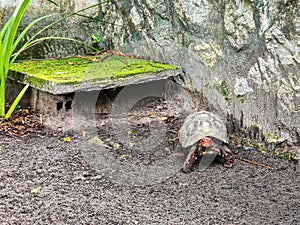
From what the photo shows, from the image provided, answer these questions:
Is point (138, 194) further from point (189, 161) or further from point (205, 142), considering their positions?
point (205, 142)

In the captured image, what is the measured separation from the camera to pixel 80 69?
12.5 ft

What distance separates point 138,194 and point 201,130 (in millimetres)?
697

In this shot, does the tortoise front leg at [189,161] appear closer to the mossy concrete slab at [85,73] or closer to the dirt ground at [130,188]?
the dirt ground at [130,188]

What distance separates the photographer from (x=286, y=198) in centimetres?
261

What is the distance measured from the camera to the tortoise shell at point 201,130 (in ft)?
10.2

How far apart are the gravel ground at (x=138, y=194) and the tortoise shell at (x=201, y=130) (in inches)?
7.9

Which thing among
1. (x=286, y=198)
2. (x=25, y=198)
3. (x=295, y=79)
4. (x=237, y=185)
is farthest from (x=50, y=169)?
(x=295, y=79)

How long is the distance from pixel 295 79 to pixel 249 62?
39cm

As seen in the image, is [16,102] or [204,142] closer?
[204,142]

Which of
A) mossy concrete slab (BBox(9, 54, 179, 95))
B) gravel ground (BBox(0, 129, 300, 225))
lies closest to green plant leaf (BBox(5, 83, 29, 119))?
mossy concrete slab (BBox(9, 54, 179, 95))

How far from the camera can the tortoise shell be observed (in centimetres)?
312

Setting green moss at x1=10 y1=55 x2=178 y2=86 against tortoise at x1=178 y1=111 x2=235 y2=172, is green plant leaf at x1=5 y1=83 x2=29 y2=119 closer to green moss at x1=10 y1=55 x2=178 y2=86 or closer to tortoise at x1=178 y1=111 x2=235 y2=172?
green moss at x1=10 y1=55 x2=178 y2=86

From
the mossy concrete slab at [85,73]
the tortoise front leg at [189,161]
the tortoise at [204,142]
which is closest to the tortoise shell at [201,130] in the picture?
the tortoise at [204,142]

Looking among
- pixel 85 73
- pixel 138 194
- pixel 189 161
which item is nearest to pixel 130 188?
pixel 138 194
